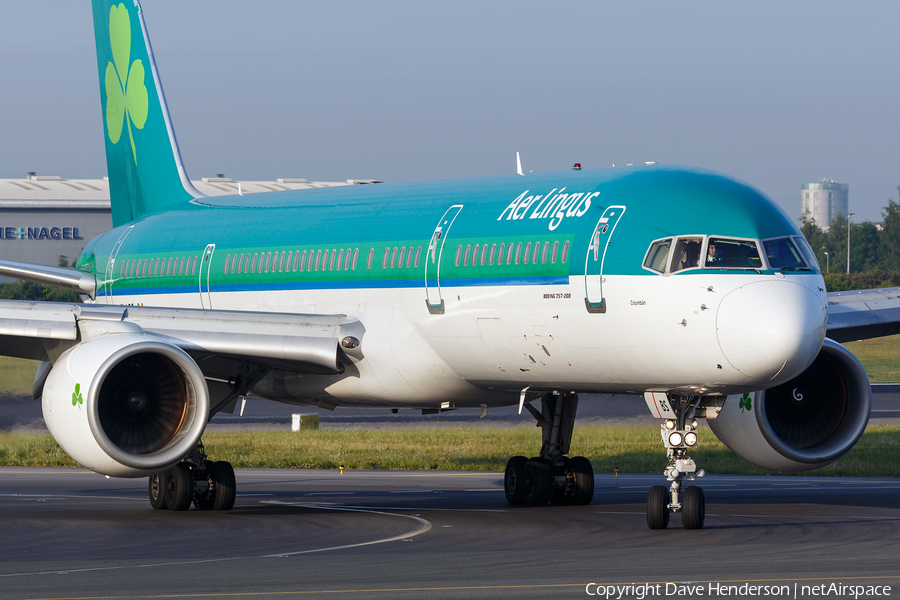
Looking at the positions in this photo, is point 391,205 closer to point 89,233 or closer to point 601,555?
point 601,555

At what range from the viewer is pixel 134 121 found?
2838 centimetres

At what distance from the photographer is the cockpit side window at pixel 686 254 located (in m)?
15.9

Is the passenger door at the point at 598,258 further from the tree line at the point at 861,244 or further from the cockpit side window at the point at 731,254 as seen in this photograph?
the tree line at the point at 861,244

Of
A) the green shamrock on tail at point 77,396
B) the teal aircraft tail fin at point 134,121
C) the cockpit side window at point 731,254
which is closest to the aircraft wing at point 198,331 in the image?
the green shamrock on tail at point 77,396

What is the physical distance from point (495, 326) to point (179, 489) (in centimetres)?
566

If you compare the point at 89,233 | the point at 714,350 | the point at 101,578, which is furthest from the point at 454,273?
the point at 89,233

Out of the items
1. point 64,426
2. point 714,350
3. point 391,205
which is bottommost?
point 64,426

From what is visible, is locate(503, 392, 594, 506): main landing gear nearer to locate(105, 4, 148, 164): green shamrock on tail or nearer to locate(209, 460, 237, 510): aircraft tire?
locate(209, 460, 237, 510): aircraft tire

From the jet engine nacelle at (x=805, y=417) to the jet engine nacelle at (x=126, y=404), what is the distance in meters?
7.35

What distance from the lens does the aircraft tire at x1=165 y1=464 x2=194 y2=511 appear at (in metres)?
20.4

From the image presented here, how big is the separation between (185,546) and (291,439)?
63.6 ft

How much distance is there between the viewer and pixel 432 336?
750 inches

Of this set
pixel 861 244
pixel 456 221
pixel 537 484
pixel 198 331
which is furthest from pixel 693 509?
pixel 861 244
